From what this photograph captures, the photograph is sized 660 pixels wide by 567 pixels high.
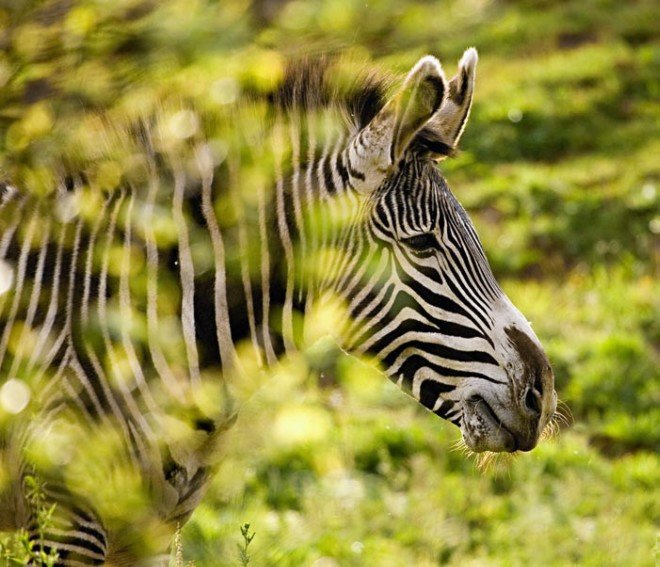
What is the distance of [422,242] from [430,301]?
22cm

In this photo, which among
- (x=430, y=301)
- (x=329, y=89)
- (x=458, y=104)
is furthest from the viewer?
(x=458, y=104)

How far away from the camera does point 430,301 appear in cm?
404

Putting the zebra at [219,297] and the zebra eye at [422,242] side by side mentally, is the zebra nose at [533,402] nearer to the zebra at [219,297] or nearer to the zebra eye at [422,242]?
the zebra at [219,297]

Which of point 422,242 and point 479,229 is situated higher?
point 422,242

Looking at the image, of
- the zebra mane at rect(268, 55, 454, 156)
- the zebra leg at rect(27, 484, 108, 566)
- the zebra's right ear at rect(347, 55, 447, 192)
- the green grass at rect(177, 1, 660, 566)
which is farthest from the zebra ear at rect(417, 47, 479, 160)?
the zebra leg at rect(27, 484, 108, 566)

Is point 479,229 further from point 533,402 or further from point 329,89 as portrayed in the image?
point 533,402

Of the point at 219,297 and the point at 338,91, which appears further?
the point at 338,91

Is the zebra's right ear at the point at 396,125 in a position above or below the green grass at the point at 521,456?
above

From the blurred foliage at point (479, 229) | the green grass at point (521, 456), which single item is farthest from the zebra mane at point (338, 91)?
the green grass at point (521, 456)

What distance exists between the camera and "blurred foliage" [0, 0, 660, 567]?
131 inches

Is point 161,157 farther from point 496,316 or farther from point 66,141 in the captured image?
point 496,316

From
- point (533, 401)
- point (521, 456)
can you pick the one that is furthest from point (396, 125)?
point (521, 456)

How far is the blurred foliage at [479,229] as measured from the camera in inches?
131

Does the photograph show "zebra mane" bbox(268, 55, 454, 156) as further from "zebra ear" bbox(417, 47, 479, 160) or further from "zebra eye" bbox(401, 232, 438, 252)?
"zebra eye" bbox(401, 232, 438, 252)
